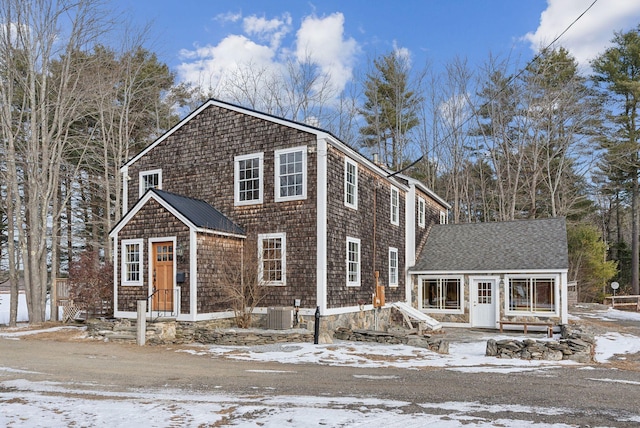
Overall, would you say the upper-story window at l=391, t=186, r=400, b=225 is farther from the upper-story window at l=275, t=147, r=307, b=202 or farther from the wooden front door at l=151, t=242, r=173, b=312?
the wooden front door at l=151, t=242, r=173, b=312

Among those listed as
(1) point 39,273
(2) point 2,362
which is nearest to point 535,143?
(1) point 39,273

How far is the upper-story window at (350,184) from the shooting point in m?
17.0

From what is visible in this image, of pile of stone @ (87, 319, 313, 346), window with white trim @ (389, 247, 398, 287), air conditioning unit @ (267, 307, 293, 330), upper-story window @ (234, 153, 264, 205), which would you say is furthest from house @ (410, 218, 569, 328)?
pile of stone @ (87, 319, 313, 346)

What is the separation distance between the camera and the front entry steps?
19.0 m

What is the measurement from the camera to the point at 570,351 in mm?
12016

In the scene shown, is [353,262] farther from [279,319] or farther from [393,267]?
[393,267]

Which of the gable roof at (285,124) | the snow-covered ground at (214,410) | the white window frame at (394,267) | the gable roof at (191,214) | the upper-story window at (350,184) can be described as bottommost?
the snow-covered ground at (214,410)

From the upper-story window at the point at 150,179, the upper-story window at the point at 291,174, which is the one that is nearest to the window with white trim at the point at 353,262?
the upper-story window at the point at 291,174

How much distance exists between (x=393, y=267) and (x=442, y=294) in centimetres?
244

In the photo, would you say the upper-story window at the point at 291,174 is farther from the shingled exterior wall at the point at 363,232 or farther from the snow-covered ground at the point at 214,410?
the snow-covered ground at the point at 214,410

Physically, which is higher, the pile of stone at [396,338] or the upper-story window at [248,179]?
the upper-story window at [248,179]

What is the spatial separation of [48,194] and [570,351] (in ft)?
63.8

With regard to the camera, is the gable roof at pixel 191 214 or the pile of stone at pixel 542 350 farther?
the gable roof at pixel 191 214

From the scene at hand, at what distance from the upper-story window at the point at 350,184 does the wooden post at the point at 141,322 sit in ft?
22.8
